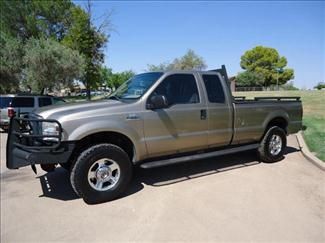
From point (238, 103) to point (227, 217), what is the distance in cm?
288

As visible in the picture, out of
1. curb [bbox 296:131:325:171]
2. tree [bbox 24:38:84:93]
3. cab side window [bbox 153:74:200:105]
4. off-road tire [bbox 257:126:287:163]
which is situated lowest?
curb [bbox 296:131:325:171]

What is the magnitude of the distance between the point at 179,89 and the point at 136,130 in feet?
4.04

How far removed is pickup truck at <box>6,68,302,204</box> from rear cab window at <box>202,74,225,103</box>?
2 cm

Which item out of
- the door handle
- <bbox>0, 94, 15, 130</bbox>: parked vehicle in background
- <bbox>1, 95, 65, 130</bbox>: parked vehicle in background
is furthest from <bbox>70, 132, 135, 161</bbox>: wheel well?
<bbox>0, 94, 15, 130</bbox>: parked vehicle in background

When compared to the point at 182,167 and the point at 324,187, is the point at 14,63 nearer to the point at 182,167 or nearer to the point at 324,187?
the point at 182,167

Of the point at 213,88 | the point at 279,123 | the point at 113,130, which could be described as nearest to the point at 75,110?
the point at 113,130

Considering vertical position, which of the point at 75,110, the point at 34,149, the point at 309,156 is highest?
the point at 75,110

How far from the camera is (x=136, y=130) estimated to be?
4914 mm

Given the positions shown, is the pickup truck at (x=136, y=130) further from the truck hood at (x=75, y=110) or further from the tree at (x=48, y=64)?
the tree at (x=48, y=64)

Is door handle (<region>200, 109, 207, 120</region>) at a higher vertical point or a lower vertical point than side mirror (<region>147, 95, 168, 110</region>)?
lower

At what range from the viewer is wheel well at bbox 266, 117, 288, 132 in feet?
23.1

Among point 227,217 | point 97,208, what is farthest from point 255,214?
point 97,208

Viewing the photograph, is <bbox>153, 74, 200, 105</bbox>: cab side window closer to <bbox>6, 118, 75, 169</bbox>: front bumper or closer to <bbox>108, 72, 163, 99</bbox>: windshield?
<bbox>108, 72, 163, 99</bbox>: windshield

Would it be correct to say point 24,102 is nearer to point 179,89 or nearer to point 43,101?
point 43,101
